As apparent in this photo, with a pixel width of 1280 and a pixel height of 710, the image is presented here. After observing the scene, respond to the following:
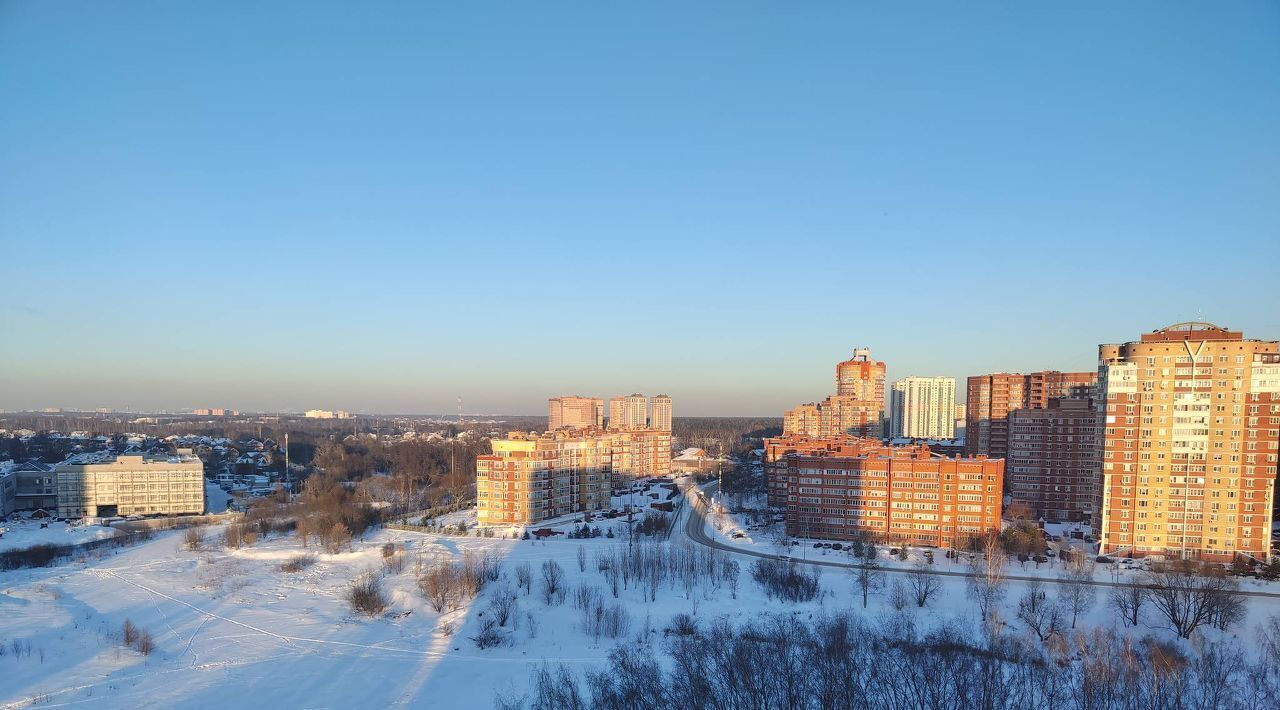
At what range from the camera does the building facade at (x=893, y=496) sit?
2081 cm

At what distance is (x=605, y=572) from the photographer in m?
18.2

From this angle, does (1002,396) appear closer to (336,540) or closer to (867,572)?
(867,572)

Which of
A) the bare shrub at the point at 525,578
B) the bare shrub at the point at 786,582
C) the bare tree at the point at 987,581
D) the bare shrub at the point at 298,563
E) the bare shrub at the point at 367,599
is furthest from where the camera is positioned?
the bare shrub at the point at 298,563

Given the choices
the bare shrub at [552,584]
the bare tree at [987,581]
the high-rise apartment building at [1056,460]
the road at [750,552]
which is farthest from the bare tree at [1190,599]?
the bare shrub at [552,584]

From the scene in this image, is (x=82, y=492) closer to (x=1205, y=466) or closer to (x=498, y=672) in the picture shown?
(x=498, y=672)

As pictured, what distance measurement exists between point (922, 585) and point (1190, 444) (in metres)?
9.11

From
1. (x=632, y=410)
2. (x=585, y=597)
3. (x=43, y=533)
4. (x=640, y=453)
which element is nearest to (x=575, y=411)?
(x=632, y=410)

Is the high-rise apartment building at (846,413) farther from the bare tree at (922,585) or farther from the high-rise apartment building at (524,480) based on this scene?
the bare tree at (922,585)

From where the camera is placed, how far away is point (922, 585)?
16.1 metres

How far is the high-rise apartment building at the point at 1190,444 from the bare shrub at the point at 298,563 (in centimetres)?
2275

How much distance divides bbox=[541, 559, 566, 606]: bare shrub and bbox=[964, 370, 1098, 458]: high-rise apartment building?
74.3 ft

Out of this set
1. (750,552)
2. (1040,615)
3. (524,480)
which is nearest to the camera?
(1040,615)

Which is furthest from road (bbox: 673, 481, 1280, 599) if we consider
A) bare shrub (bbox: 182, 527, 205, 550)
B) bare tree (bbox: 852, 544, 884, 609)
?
bare shrub (bbox: 182, 527, 205, 550)

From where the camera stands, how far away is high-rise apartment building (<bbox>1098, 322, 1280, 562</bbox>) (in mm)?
18141
